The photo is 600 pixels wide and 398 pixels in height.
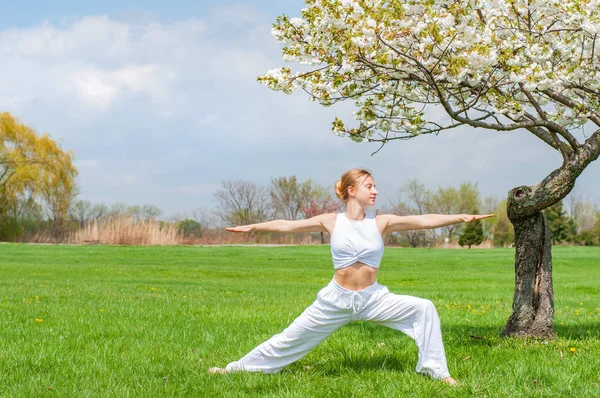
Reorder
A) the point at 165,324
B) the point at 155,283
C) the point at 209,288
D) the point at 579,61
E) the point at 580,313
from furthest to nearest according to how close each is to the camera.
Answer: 1. the point at 155,283
2. the point at 209,288
3. the point at 580,313
4. the point at 165,324
5. the point at 579,61

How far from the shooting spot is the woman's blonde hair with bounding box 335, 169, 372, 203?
5.51 metres

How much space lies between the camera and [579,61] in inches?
284

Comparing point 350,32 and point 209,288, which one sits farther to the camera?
point 209,288

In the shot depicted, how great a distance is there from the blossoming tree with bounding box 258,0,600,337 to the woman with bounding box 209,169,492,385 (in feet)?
5.29

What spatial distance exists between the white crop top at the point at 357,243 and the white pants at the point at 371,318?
219 mm

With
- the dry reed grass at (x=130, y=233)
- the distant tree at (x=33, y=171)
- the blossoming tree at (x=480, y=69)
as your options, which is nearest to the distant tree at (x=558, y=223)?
the dry reed grass at (x=130, y=233)

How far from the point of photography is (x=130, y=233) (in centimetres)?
4212

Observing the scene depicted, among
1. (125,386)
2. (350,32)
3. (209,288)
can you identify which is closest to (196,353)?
(125,386)

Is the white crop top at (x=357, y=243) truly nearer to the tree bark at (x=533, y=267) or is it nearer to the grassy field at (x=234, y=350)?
the grassy field at (x=234, y=350)

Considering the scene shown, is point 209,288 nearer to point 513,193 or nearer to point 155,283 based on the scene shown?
point 155,283

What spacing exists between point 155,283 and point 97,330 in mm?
9408

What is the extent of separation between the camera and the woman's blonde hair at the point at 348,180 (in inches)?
217

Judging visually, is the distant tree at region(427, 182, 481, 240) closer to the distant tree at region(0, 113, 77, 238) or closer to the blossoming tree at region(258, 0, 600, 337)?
the distant tree at region(0, 113, 77, 238)

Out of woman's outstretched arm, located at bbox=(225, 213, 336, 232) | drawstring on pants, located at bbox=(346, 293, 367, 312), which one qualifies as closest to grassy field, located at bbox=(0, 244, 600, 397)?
drawstring on pants, located at bbox=(346, 293, 367, 312)
